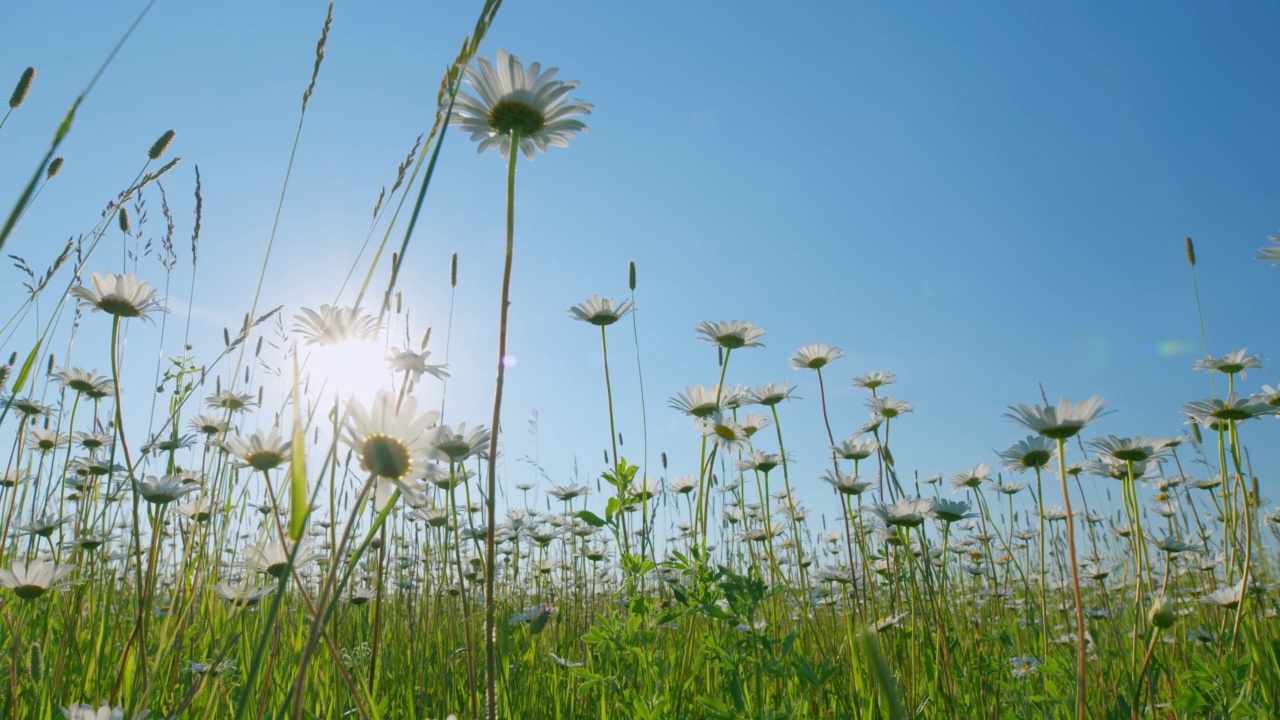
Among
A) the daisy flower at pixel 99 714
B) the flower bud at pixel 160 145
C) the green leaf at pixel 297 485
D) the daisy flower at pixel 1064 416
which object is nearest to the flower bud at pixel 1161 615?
the daisy flower at pixel 1064 416

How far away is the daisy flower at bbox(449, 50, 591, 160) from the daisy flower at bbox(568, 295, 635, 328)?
5.45ft

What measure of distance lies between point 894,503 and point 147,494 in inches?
119

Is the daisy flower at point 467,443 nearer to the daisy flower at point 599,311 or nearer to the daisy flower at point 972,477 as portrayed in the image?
the daisy flower at point 599,311

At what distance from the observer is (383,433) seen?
116 centimetres

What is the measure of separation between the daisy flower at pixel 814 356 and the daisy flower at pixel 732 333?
0.74 meters

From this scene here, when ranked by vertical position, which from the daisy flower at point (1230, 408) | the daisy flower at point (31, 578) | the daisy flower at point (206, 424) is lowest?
the daisy flower at point (31, 578)

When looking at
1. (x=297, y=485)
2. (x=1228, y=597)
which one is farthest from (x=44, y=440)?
(x=1228, y=597)

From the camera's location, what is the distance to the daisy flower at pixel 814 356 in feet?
14.2

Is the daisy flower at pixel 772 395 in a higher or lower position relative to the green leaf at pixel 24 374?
higher

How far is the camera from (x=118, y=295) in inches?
100

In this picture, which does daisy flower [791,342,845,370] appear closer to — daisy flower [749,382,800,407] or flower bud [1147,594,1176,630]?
daisy flower [749,382,800,407]

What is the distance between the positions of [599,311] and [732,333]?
0.74 metres

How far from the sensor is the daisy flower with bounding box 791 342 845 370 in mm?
4328

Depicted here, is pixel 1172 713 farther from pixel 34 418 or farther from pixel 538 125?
pixel 34 418
